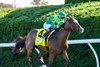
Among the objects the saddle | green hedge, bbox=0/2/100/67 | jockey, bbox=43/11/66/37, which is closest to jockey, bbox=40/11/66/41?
jockey, bbox=43/11/66/37

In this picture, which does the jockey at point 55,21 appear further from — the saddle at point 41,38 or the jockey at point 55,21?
the saddle at point 41,38

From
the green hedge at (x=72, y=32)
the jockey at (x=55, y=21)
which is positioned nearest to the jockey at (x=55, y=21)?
the jockey at (x=55, y=21)

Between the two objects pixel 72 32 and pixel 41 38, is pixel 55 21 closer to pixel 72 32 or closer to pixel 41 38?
pixel 41 38

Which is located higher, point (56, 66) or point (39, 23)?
point (39, 23)

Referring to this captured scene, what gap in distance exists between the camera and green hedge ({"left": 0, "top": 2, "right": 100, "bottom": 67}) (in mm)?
8211

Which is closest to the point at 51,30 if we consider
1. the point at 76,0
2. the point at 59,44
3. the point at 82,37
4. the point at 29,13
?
the point at 59,44

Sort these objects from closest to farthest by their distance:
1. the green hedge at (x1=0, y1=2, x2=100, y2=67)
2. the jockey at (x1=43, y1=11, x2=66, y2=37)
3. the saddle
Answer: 1. the jockey at (x1=43, y1=11, x2=66, y2=37)
2. the saddle
3. the green hedge at (x1=0, y1=2, x2=100, y2=67)

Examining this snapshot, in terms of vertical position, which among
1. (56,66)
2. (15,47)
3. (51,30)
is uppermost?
(51,30)

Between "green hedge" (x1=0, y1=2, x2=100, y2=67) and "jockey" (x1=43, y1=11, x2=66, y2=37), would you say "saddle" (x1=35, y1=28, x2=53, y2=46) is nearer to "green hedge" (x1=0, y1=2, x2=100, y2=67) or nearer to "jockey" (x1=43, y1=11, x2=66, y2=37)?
"jockey" (x1=43, y1=11, x2=66, y2=37)

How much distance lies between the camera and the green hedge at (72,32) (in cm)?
821

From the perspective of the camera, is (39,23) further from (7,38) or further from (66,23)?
(66,23)

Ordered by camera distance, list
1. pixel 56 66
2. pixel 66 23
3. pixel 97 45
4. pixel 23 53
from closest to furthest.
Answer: pixel 66 23, pixel 97 45, pixel 56 66, pixel 23 53

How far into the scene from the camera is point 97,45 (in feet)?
26.7

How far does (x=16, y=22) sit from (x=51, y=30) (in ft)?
7.97
